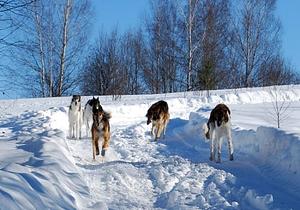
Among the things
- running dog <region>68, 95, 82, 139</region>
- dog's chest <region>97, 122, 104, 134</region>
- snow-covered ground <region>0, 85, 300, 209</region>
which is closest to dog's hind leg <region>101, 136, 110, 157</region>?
dog's chest <region>97, 122, 104, 134</region>

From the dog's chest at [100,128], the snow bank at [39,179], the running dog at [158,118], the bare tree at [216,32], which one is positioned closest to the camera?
the snow bank at [39,179]

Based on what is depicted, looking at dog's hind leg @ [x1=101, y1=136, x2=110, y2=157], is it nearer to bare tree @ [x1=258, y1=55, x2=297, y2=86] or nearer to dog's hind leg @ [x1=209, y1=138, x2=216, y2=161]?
dog's hind leg @ [x1=209, y1=138, x2=216, y2=161]

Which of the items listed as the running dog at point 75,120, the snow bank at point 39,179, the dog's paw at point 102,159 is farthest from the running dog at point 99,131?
the running dog at point 75,120

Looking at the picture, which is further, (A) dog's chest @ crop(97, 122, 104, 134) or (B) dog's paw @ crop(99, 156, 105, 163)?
(A) dog's chest @ crop(97, 122, 104, 134)

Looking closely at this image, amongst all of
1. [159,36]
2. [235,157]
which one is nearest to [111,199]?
[235,157]

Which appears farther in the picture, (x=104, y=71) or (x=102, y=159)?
(x=104, y=71)

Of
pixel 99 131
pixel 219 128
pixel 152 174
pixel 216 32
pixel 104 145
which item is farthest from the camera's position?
pixel 216 32

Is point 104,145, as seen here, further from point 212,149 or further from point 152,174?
point 152,174

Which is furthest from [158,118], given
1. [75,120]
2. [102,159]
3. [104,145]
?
[102,159]

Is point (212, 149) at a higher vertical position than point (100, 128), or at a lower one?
lower

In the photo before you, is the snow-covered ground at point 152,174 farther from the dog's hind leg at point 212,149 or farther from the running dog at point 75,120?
the running dog at point 75,120

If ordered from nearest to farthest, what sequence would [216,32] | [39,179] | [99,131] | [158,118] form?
[39,179]
[99,131]
[158,118]
[216,32]

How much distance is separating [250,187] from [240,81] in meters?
36.8

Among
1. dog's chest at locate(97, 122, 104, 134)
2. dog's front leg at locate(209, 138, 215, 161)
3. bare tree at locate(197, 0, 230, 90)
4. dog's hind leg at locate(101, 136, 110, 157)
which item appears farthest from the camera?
bare tree at locate(197, 0, 230, 90)
